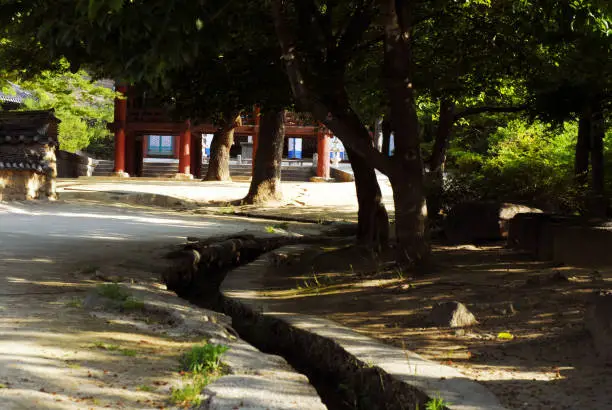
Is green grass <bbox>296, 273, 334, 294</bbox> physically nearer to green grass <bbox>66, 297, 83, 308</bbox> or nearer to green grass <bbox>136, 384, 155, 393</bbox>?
green grass <bbox>66, 297, 83, 308</bbox>

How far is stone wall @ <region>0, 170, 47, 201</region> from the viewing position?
21.5 m

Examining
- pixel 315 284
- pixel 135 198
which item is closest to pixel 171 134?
pixel 135 198

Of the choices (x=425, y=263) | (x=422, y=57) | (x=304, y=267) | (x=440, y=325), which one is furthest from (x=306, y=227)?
(x=440, y=325)

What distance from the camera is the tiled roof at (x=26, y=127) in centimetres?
2194

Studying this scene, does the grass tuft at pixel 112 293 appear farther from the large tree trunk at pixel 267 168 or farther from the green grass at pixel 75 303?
the large tree trunk at pixel 267 168

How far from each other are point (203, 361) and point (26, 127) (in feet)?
62.2

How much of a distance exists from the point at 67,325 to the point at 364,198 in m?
6.20

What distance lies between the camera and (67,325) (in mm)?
6242

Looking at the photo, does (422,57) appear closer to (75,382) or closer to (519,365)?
(519,365)

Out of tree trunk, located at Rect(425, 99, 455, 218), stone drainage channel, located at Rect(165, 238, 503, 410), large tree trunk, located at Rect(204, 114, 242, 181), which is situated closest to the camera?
stone drainage channel, located at Rect(165, 238, 503, 410)

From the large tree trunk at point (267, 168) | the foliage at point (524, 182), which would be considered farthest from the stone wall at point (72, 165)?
the foliage at point (524, 182)

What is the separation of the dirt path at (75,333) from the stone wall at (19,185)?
26.6 feet

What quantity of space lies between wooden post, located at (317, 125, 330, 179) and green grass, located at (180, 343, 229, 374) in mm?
31047

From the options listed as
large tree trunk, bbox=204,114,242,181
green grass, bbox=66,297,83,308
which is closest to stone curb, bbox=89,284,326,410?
green grass, bbox=66,297,83,308
